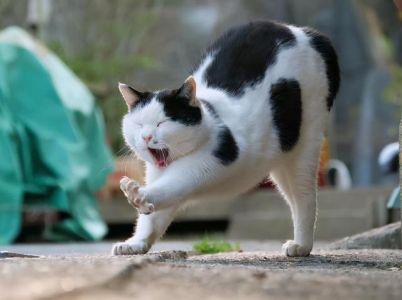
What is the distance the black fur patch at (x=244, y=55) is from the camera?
4.33 m

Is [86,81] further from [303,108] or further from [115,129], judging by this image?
[303,108]

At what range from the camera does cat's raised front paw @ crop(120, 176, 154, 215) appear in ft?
11.6

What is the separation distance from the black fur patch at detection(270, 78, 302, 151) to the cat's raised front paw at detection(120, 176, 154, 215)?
956 mm

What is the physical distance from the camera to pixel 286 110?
4.33 m

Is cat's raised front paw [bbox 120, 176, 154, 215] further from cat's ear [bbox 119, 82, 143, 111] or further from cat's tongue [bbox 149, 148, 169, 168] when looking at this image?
cat's ear [bbox 119, 82, 143, 111]

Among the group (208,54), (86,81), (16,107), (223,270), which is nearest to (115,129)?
(86,81)

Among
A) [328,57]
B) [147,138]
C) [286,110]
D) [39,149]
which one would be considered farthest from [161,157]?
[39,149]

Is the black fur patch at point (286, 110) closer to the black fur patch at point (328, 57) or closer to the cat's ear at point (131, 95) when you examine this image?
the black fur patch at point (328, 57)

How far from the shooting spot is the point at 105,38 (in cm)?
1423

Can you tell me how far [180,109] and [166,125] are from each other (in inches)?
4.5

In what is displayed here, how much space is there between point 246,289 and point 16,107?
23.2 ft

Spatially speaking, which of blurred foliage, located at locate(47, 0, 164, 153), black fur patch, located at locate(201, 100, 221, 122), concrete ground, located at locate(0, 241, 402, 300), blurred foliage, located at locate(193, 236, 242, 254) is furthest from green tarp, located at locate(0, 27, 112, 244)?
concrete ground, located at locate(0, 241, 402, 300)

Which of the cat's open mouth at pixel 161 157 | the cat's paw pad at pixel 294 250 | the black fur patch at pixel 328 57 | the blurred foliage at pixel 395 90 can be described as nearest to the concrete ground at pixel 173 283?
the cat's open mouth at pixel 161 157

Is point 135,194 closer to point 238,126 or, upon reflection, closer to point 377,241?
point 238,126
